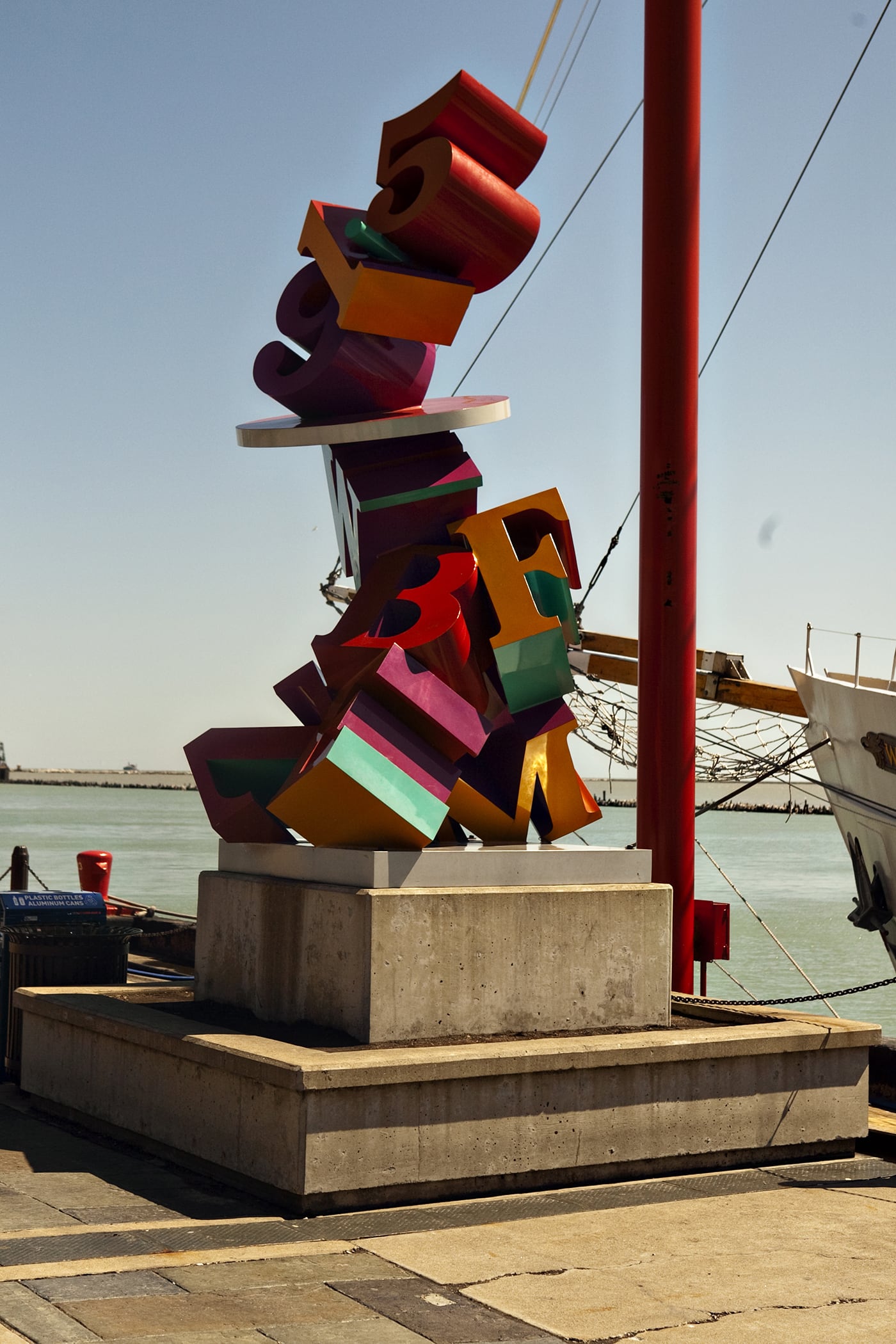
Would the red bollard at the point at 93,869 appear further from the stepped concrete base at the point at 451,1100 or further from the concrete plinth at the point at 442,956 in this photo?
the concrete plinth at the point at 442,956

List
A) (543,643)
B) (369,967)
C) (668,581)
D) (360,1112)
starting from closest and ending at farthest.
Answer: (360,1112) → (369,967) → (543,643) → (668,581)

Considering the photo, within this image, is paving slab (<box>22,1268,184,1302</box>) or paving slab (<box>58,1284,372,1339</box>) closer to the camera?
paving slab (<box>58,1284,372,1339</box>)

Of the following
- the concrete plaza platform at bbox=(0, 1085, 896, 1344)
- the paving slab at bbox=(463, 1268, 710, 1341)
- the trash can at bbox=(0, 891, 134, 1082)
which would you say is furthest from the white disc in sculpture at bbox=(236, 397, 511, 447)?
the paving slab at bbox=(463, 1268, 710, 1341)

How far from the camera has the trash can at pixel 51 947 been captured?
10750 mm

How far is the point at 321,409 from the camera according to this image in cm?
1016

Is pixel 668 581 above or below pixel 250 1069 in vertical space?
above

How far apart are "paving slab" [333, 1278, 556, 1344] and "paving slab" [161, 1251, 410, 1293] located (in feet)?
0.42

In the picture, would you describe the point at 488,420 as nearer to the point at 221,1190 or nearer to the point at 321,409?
the point at 321,409

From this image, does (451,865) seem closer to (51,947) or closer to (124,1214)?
(124,1214)

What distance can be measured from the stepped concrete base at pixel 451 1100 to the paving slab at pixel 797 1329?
216 cm

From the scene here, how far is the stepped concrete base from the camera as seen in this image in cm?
753

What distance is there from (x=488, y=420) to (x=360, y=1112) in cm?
470

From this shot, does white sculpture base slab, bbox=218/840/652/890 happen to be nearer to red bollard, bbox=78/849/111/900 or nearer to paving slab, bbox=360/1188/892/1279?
paving slab, bbox=360/1188/892/1279

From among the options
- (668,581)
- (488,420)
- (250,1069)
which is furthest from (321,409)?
(250,1069)
